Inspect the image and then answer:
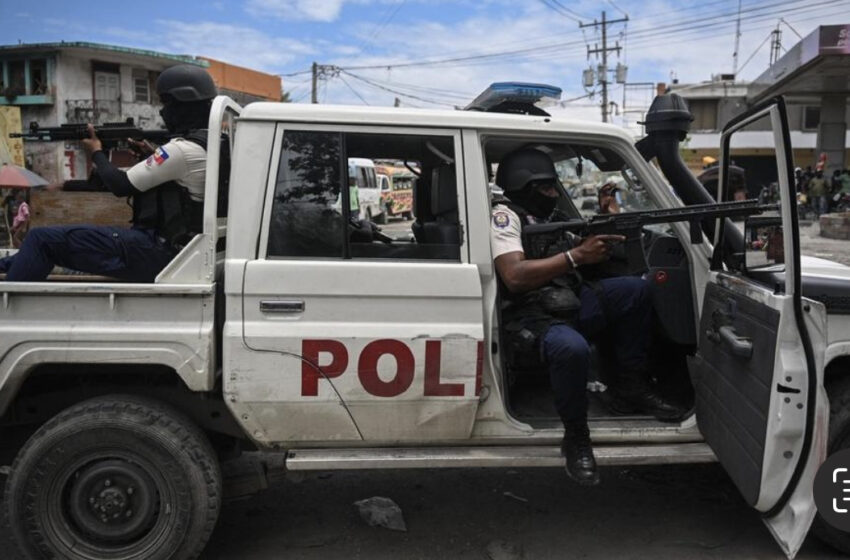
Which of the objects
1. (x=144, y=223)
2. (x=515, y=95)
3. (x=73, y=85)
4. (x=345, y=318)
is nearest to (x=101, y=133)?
(x=144, y=223)

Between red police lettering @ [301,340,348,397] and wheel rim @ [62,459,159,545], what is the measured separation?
782 mm

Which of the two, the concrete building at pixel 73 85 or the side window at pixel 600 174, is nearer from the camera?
the side window at pixel 600 174

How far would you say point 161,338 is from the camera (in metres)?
2.65

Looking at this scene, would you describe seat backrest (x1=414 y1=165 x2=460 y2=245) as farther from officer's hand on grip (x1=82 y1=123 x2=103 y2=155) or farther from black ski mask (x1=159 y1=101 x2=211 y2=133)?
officer's hand on grip (x1=82 y1=123 x2=103 y2=155)

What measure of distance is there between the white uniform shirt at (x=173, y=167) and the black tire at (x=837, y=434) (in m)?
2.98

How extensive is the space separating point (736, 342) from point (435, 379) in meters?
1.24

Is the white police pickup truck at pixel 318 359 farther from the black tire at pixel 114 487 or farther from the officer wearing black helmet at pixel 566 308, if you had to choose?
the officer wearing black helmet at pixel 566 308

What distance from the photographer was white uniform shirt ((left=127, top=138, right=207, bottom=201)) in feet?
9.75

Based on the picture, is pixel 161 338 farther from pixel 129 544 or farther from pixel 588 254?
pixel 588 254

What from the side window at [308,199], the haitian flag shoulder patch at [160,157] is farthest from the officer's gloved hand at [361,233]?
the haitian flag shoulder patch at [160,157]

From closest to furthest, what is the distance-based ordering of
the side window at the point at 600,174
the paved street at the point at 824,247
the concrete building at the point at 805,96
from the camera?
the side window at the point at 600,174 < the paved street at the point at 824,247 < the concrete building at the point at 805,96

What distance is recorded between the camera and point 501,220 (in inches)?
116

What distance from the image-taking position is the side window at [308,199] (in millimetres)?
2787

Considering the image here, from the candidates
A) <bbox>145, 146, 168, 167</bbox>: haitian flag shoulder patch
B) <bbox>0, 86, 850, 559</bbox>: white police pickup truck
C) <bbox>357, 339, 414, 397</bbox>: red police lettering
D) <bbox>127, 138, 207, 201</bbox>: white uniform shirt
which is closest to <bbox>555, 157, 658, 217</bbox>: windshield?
<bbox>0, 86, 850, 559</bbox>: white police pickup truck
